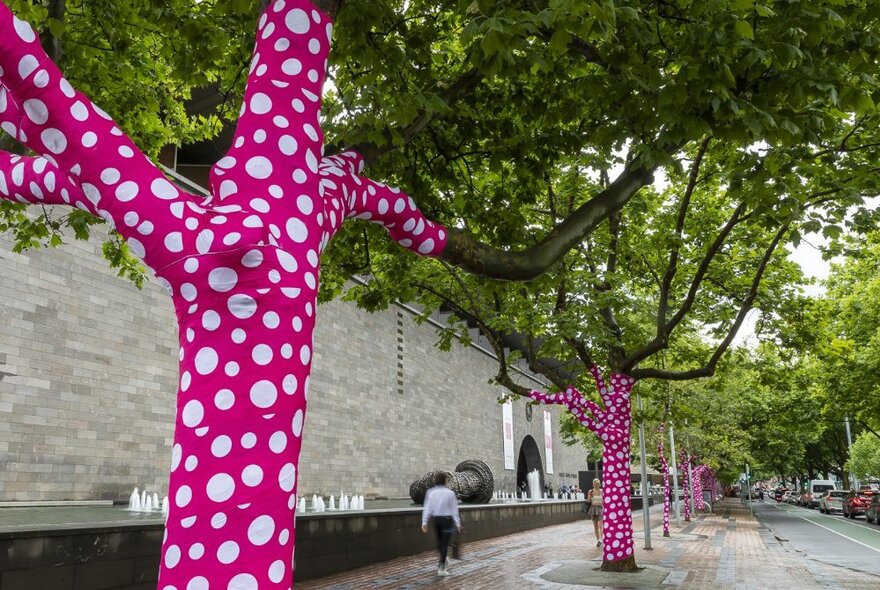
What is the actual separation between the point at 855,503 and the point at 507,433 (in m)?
Answer: 18.6

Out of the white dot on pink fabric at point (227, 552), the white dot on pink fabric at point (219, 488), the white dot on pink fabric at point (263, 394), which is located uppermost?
the white dot on pink fabric at point (263, 394)

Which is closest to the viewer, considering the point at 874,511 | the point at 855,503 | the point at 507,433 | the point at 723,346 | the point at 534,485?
the point at 723,346

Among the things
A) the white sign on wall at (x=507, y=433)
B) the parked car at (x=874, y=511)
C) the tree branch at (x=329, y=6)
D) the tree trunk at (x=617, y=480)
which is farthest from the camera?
the white sign on wall at (x=507, y=433)

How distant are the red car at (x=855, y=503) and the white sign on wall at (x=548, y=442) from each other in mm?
18557

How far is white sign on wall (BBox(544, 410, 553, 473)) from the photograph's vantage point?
50.4 m

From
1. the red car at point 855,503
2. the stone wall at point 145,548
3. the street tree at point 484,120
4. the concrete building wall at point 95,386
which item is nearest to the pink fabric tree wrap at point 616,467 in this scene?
the street tree at point 484,120

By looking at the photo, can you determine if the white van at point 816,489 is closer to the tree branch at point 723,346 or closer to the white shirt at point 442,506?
the tree branch at point 723,346

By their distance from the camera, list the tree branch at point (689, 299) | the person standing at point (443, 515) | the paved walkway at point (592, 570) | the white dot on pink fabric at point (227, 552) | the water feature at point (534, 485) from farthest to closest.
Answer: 1. the water feature at point (534, 485)
2. the person standing at point (443, 515)
3. the paved walkway at point (592, 570)
4. the tree branch at point (689, 299)
5. the white dot on pink fabric at point (227, 552)

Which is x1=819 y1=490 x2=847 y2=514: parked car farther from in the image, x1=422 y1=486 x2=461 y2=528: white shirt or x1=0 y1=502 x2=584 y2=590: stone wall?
x1=422 y1=486 x2=461 y2=528: white shirt

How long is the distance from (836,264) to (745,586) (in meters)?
23.1

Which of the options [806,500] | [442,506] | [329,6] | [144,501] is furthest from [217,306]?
[806,500]

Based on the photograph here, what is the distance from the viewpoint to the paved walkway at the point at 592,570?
11.0 metres

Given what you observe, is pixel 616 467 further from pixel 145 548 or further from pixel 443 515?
pixel 145 548

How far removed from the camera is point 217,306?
296 cm
